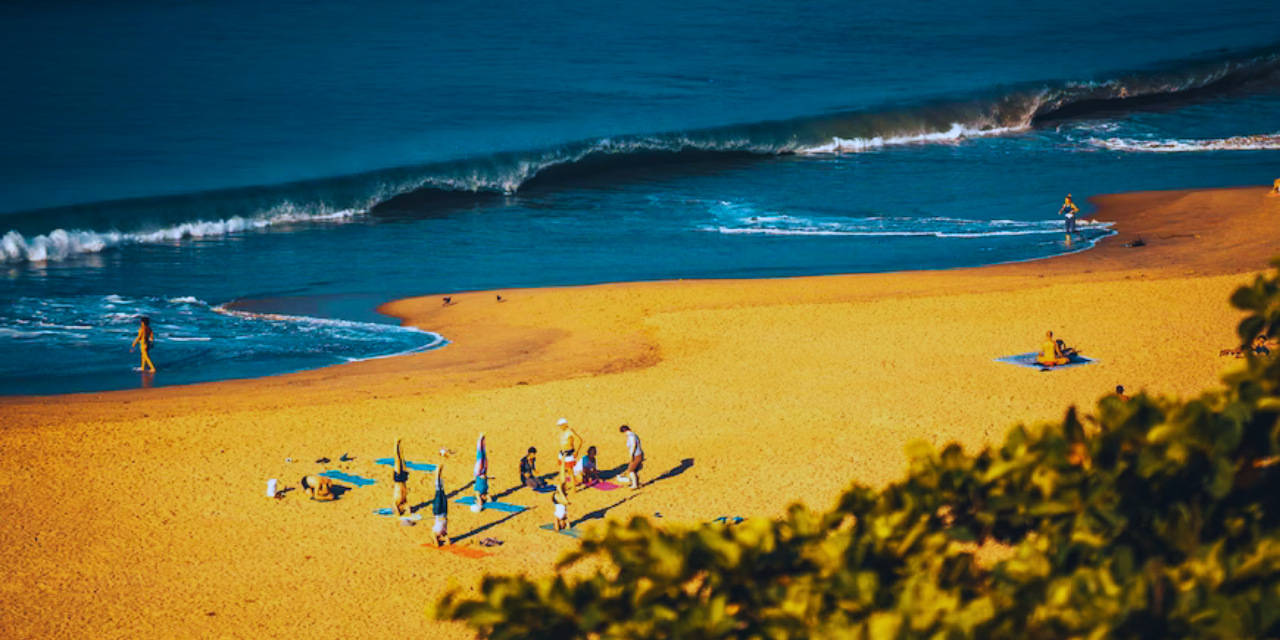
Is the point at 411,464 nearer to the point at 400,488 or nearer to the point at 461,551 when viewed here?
the point at 400,488

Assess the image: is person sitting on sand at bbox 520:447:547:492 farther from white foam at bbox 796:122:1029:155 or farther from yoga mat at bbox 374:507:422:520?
white foam at bbox 796:122:1029:155

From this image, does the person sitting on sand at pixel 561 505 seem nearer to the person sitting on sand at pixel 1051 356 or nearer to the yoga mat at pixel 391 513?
the yoga mat at pixel 391 513

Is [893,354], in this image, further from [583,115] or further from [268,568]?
[583,115]

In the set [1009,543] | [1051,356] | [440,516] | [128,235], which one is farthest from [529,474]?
[128,235]

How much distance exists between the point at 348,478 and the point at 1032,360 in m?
11.8

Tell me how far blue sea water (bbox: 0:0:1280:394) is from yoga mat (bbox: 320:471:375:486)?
24.2ft

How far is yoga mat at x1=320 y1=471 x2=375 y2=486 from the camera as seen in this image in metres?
17.7

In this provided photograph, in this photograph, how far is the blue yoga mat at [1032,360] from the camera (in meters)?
21.5

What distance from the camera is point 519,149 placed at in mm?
47188

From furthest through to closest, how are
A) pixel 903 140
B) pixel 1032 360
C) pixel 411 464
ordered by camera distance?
pixel 903 140 → pixel 1032 360 → pixel 411 464

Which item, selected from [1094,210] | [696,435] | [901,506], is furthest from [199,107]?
[901,506]

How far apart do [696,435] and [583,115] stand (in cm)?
3470

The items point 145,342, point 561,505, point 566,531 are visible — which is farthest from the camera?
point 145,342

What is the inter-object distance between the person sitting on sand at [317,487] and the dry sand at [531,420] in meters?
0.32
